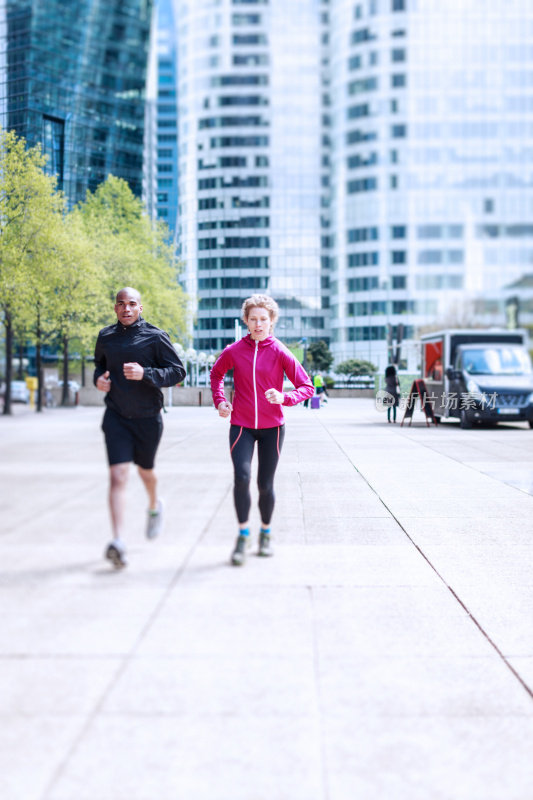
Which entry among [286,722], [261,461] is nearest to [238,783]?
[286,722]

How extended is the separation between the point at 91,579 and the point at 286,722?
0.98m

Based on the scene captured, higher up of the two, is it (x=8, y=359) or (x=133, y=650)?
(x=8, y=359)

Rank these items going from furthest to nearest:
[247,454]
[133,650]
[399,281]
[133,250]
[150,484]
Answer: [399,281] → [247,454] → [133,250] → [133,650] → [150,484]

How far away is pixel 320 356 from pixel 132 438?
2.49m

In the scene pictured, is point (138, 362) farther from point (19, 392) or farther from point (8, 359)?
point (8, 359)

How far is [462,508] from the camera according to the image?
9523 millimetres

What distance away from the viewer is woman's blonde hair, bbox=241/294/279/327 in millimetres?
4109

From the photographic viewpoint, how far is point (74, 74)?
3.57 m

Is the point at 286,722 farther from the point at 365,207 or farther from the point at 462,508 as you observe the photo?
the point at 365,207

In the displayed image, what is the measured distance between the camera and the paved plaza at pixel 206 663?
3383 mm

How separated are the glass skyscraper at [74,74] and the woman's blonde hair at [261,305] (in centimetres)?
81

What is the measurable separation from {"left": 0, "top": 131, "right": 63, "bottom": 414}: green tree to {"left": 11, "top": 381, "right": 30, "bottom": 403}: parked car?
27mm

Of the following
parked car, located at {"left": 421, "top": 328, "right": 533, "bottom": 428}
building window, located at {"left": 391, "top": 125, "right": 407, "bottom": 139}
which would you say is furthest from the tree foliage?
building window, located at {"left": 391, "top": 125, "right": 407, "bottom": 139}

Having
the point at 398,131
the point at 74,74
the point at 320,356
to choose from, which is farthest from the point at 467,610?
the point at 398,131
